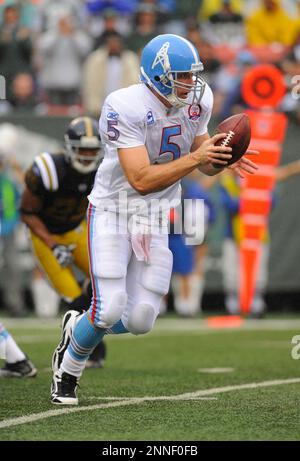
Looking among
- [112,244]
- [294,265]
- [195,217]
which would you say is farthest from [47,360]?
[294,265]

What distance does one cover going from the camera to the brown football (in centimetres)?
447

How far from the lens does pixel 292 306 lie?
36.3 feet

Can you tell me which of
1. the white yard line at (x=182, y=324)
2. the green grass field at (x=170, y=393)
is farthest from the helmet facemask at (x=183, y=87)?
the white yard line at (x=182, y=324)

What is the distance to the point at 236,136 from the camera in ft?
14.7

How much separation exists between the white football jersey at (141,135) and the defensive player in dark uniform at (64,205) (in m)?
1.48

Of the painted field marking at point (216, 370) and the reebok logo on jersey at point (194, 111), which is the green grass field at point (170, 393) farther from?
the reebok logo on jersey at point (194, 111)

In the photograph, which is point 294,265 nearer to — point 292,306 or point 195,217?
point 292,306

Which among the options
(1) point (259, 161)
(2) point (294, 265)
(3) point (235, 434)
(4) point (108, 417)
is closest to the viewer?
(3) point (235, 434)

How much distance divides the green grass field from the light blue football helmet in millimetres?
1389

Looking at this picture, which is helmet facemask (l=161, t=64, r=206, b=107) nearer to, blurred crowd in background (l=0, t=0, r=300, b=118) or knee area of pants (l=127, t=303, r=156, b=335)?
knee area of pants (l=127, t=303, r=156, b=335)

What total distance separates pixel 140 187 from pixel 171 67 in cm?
56

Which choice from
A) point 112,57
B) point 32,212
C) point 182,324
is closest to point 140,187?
point 32,212

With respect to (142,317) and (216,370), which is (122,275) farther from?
(216,370)

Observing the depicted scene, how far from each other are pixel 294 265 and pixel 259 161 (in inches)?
54.7
